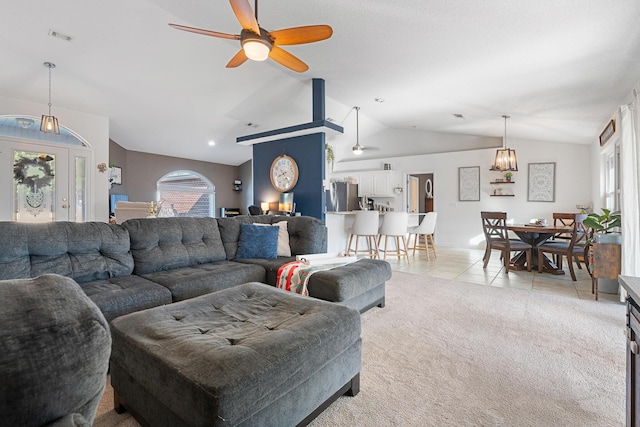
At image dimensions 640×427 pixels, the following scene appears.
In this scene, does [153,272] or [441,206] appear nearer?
[153,272]

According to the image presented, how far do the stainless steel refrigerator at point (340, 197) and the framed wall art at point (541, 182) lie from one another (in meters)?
3.94

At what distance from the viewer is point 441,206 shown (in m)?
7.86

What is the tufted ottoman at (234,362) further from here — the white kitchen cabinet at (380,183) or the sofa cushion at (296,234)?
the white kitchen cabinet at (380,183)

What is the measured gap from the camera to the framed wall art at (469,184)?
7340mm

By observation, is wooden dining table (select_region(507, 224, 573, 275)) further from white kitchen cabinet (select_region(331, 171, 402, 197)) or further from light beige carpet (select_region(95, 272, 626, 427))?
white kitchen cabinet (select_region(331, 171, 402, 197))

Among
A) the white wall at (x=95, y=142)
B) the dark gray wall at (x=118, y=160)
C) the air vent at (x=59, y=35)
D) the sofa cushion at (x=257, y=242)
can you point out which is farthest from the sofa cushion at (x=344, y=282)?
the dark gray wall at (x=118, y=160)

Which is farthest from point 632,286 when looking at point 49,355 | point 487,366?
point 49,355

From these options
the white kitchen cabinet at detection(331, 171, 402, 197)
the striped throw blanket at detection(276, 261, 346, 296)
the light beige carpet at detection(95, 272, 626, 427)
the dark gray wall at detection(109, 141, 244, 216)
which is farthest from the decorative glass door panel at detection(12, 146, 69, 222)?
the white kitchen cabinet at detection(331, 171, 402, 197)

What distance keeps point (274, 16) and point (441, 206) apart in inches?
242

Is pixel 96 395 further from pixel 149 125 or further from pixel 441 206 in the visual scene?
pixel 441 206

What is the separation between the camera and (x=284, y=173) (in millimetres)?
5609

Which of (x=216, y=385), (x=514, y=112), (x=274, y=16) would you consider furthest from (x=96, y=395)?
(x=514, y=112)

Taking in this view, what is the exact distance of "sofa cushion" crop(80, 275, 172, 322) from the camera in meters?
1.87

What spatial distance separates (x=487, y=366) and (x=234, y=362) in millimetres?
1700
